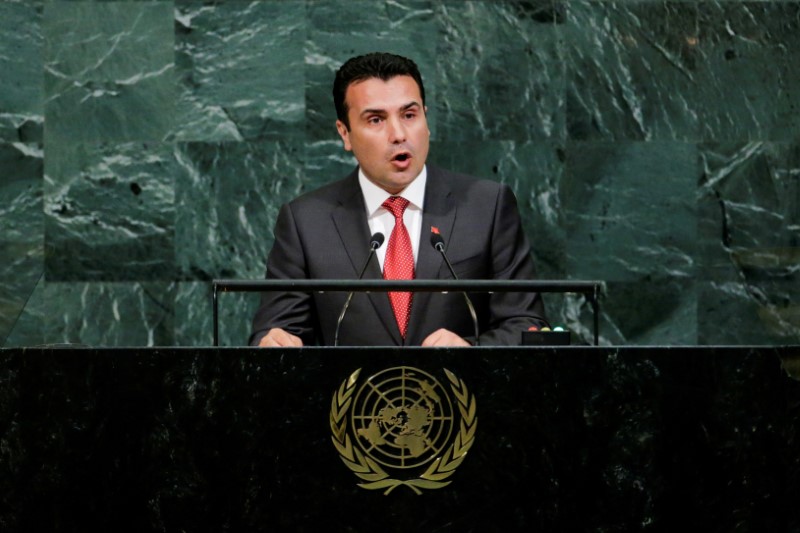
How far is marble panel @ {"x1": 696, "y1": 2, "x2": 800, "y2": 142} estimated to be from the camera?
5.04 metres

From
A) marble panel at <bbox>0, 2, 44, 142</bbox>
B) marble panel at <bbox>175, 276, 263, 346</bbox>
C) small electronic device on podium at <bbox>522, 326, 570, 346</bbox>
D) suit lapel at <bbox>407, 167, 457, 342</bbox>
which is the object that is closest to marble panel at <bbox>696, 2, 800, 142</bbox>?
suit lapel at <bbox>407, 167, 457, 342</bbox>

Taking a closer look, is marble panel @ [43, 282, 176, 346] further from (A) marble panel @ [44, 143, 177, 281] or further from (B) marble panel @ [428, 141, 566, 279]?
(B) marble panel @ [428, 141, 566, 279]

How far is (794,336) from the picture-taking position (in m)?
5.00

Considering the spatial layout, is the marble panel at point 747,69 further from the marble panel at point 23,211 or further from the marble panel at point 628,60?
the marble panel at point 23,211

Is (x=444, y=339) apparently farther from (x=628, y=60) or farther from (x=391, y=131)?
(x=628, y=60)

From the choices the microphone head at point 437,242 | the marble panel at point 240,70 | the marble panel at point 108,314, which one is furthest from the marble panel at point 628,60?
the microphone head at point 437,242

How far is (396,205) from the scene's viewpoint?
3.83m

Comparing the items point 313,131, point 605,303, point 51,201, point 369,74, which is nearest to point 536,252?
point 605,303

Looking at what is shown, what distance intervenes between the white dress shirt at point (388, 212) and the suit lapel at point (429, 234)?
2cm
